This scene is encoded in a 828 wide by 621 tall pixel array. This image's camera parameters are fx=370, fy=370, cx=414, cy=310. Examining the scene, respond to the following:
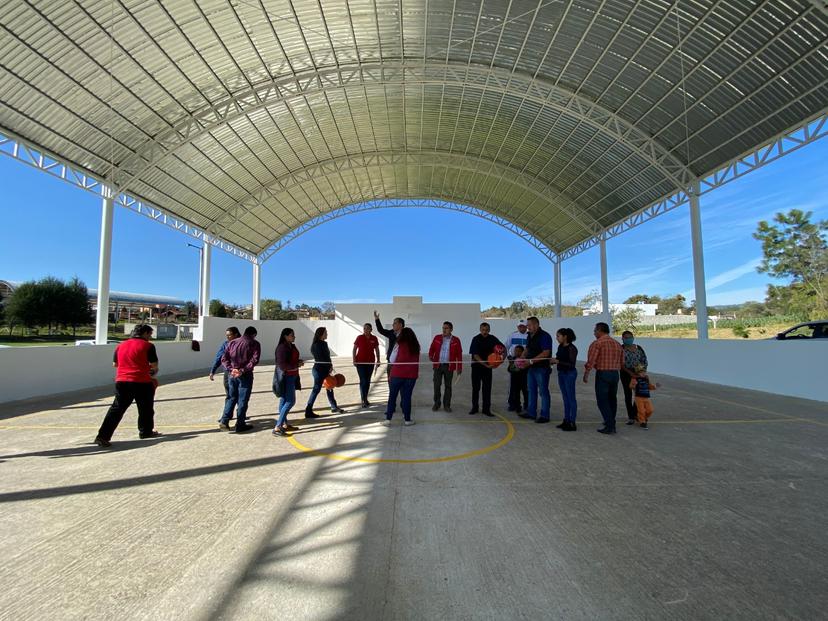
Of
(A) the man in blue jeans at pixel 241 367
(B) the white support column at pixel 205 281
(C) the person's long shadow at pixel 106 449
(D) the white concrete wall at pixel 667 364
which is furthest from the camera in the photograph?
(B) the white support column at pixel 205 281

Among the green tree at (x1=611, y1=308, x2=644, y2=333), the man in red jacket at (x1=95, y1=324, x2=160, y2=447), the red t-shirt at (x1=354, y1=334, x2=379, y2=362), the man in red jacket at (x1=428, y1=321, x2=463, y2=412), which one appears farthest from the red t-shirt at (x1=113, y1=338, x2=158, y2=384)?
the green tree at (x1=611, y1=308, x2=644, y2=333)

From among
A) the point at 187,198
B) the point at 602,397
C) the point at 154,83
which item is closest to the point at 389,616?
the point at 602,397

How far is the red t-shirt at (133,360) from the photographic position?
5.59m

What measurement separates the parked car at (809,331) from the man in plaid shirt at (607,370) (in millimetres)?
9383

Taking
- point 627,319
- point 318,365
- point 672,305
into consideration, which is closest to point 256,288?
point 318,365

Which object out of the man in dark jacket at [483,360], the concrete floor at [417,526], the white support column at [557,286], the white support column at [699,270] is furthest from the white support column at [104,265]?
the white support column at [557,286]

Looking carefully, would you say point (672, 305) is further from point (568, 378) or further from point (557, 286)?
point (568, 378)

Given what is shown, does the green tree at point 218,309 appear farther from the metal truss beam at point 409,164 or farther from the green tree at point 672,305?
the green tree at point 672,305

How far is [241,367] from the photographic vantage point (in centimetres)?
607

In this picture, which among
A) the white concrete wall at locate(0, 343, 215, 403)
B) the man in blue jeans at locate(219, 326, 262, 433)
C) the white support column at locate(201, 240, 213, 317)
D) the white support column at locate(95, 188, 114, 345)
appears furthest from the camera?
the white support column at locate(201, 240, 213, 317)

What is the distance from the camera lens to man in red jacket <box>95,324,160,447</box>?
17.8ft

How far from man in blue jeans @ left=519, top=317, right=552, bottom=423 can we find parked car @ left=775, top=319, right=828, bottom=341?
9813 millimetres

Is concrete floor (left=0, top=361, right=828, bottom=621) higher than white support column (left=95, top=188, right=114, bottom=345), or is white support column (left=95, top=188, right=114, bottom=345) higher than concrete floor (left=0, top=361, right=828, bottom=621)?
white support column (left=95, top=188, right=114, bottom=345)

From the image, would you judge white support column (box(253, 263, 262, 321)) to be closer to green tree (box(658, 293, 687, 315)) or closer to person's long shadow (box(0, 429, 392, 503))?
person's long shadow (box(0, 429, 392, 503))
